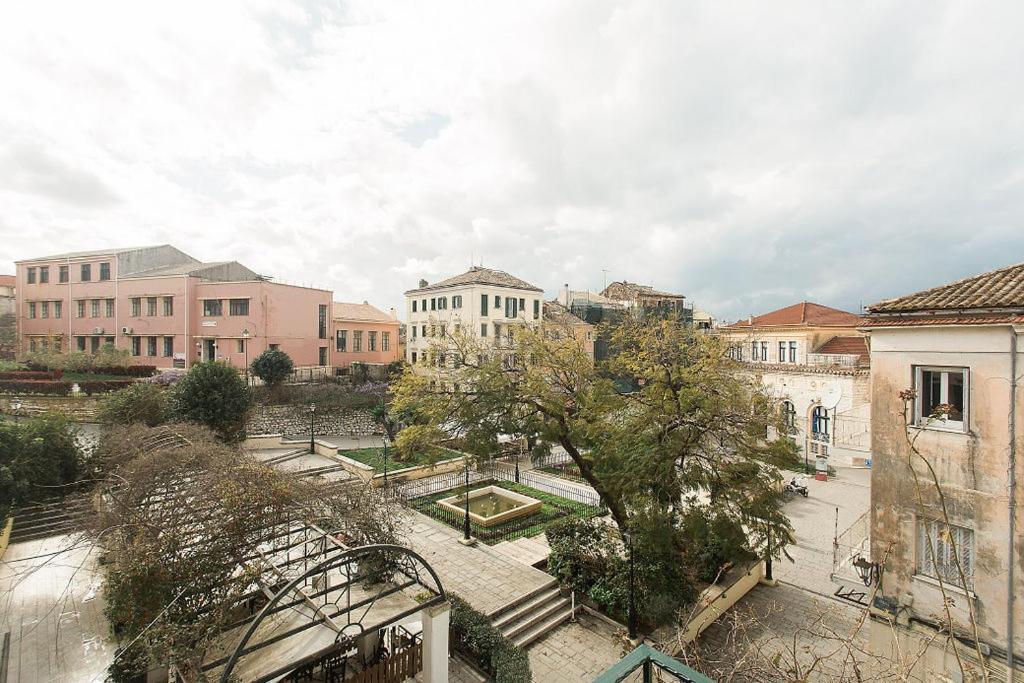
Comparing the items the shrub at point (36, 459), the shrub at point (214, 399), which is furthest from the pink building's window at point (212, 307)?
the shrub at point (36, 459)

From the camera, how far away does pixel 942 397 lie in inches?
349

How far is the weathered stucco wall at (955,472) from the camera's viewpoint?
8.08 m

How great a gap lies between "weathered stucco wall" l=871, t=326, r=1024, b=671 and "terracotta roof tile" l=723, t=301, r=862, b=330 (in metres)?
24.2

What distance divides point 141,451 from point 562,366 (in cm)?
1091

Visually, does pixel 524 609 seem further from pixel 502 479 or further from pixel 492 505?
pixel 502 479

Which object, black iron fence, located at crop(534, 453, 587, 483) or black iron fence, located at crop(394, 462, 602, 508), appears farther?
black iron fence, located at crop(534, 453, 587, 483)

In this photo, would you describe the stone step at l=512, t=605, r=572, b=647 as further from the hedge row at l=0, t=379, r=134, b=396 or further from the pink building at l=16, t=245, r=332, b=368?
the pink building at l=16, t=245, r=332, b=368

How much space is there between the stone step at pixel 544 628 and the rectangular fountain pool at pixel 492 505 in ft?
15.1

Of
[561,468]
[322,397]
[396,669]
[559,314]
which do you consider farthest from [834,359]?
[322,397]

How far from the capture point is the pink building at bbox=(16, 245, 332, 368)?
33875 millimetres

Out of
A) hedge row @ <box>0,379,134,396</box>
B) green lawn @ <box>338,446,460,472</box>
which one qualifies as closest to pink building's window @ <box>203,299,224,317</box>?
hedge row @ <box>0,379,134,396</box>

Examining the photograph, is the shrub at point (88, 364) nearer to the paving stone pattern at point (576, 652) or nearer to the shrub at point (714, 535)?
the paving stone pattern at point (576, 652)

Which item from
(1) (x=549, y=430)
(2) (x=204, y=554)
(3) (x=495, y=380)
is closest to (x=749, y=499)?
(1) (x=549, y=430)

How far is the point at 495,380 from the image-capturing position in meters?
12.5
